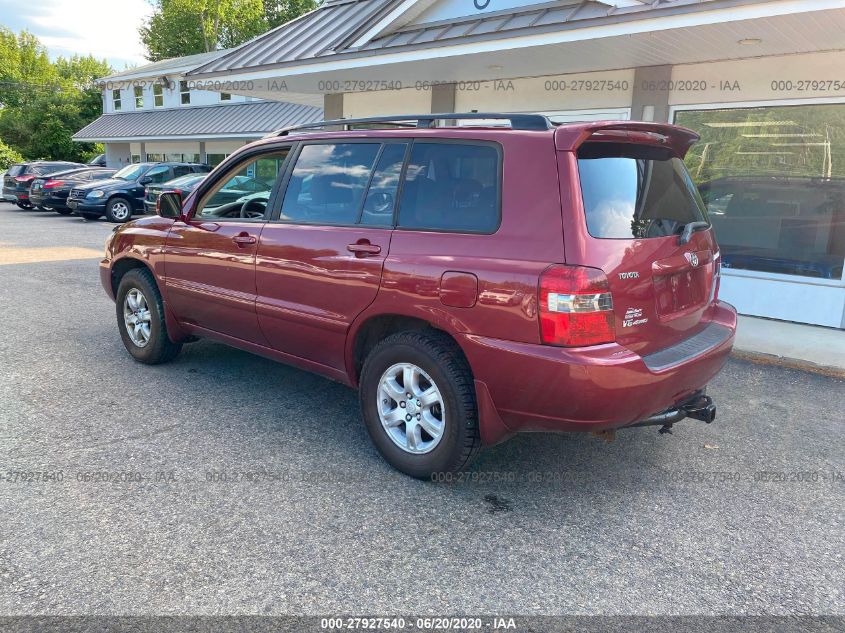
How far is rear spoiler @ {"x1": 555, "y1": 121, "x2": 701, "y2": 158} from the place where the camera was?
3135mm

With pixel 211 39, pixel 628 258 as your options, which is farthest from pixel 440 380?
pixel 211 39

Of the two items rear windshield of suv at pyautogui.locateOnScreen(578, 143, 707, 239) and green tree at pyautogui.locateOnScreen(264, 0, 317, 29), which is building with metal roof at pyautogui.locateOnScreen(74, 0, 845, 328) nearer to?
rear windshield of suv at pyautogui.locateOnScreen(578, 143, 707, 239)

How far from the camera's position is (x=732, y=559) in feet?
9.65

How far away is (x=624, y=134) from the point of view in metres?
3.33

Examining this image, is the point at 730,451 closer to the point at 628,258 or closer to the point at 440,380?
the point at 628,258

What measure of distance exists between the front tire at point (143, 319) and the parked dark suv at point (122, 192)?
46.3 ft

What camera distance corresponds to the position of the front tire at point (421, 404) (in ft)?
10.9

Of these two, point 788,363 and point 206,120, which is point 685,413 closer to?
point 788,363

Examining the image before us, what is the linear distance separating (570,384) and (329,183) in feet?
6.49

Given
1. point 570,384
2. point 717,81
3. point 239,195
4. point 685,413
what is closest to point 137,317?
point 239,195

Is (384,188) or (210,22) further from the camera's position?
(210,22)

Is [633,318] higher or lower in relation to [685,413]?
higher

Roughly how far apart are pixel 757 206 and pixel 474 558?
665 centimetres

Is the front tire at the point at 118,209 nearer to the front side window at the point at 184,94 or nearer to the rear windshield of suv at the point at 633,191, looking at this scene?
the front side window at the point at 184,94
